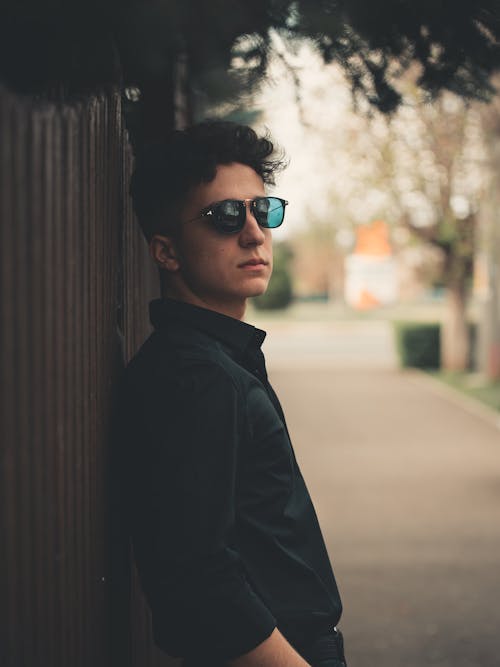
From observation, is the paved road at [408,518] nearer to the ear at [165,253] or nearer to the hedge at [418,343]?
the ear at [165,253]

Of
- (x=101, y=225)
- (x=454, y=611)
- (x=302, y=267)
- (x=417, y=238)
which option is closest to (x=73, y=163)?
(x=101, y=225)

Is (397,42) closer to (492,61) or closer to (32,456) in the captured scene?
(492,61)

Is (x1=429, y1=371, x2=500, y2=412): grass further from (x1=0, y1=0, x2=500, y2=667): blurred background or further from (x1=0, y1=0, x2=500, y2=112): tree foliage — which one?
(x1=0, y1=0, x2=500, y2=112): tree foliage

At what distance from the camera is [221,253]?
2.00 metres

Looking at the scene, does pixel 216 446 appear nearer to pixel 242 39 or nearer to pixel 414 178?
pixel 242 39

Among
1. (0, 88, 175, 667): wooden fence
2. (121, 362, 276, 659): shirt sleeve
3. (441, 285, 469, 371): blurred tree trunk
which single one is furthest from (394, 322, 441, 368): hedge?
(121, 362, 276, 659): shirt sleeve

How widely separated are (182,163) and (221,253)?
225 mm

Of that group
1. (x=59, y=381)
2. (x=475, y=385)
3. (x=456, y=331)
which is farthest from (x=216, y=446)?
(x=456, y=331)

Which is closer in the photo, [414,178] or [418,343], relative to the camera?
[414,178]

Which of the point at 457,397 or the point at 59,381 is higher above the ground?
the point at 59,381

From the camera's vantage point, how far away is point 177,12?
7.30ft

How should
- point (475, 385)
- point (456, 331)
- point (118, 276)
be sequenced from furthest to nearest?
1. point (456, 331)
2. point (475, 385)
3. point (118, 276)

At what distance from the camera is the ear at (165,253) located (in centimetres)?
205

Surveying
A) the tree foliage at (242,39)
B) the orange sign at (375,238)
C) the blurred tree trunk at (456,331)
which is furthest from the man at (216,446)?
the blurred tree trunk at (456,331)
